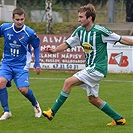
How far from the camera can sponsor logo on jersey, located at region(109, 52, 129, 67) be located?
21.0 m

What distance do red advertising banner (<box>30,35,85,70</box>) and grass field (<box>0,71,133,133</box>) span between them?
3562mm

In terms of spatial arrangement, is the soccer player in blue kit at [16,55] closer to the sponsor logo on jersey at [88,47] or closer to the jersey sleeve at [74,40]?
the jersey sleeve at [74,40]

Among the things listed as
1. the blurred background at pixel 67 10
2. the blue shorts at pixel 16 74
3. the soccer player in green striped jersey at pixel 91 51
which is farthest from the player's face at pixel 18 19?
the blurred background at pixel 67 10

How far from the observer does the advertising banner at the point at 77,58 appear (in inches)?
826

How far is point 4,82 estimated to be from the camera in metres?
10.2

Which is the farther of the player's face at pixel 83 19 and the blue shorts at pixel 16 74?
the blue shorts at pixel 16 74

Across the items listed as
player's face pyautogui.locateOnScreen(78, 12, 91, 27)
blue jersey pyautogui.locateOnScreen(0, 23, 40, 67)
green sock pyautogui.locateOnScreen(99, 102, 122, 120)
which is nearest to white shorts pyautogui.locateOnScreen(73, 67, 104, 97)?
green sock pyautogui.locateOnScreen(99, 102, 122, 120)

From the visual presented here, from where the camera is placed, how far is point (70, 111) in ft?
37.3

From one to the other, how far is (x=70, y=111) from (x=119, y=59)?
32.3 feet

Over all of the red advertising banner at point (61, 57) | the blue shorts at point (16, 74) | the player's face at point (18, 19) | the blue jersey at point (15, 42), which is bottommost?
the red advertising banner at point (61, 57)

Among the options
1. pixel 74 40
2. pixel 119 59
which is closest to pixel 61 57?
pixel 119 59

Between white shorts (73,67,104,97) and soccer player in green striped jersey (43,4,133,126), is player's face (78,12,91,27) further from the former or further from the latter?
white shorts (73,67,104,97)

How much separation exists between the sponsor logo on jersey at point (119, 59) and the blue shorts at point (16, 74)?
35.6 feet

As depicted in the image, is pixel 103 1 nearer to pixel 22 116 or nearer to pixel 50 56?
pixel 50 56
